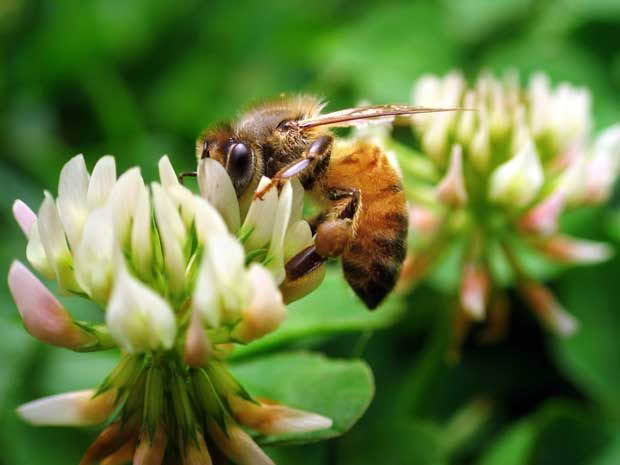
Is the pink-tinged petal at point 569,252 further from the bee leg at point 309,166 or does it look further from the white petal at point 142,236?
the white petal at point 142,236

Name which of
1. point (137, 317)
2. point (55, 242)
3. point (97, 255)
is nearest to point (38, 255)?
point (55, 242)

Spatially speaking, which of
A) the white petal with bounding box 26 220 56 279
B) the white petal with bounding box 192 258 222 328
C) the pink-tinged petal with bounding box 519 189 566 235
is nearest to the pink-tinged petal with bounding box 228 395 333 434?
the white petal with bounding box 192 258 222 328

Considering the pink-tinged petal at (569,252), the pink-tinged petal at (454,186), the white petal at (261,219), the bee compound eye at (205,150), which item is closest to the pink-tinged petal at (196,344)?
the white petal at (261,219)

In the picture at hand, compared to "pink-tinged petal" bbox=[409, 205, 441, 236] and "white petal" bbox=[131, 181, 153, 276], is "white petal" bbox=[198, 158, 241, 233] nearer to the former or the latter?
"white petal" bbox=[131, 181, 153, 276]

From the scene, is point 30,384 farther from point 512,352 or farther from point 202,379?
point 512,352

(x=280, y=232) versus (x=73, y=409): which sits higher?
(x=280, y=232)

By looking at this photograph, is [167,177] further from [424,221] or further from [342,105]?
[342,105]
